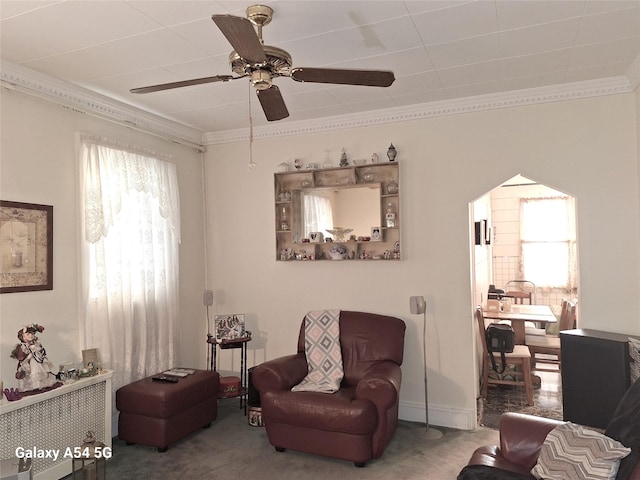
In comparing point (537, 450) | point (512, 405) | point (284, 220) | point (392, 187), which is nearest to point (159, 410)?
point (284, 220)

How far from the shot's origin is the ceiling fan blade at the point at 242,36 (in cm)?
167

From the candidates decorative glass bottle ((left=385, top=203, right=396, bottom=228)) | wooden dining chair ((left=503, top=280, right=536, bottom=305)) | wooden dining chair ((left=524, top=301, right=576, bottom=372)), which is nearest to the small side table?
decorative glass bottle ((left=385, top=203, right=396, bottom=228))

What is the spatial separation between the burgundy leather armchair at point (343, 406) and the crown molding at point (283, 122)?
2.01m

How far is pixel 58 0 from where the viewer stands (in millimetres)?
2285

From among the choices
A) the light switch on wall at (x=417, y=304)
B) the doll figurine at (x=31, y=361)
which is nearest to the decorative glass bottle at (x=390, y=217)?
the light switch on wall at (x=417, y=304)

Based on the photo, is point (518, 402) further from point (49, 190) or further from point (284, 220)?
point (49, 190)

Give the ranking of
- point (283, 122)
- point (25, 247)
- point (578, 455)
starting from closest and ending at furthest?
point (578, 455)
point (25, 247)
point (283, 122)

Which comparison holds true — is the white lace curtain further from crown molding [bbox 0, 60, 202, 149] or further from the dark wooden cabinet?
the dark wooden cabinet

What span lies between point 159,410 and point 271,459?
3.07 ft

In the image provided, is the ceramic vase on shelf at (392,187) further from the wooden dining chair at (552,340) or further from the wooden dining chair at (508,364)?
the wooden dining chair at (552,340)

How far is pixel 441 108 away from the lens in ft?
13.3

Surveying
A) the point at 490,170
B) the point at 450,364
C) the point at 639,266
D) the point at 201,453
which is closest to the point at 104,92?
the point at 201,453

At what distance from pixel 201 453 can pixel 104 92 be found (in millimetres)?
2978

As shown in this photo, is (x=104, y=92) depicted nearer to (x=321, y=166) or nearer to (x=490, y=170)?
(x=321, y=166)
